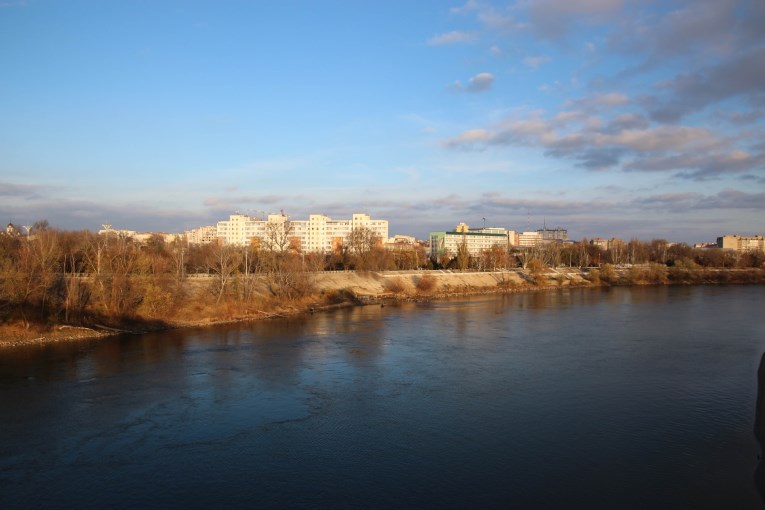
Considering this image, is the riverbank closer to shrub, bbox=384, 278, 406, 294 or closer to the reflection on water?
shrub, bbox=384, 278, 406, 294

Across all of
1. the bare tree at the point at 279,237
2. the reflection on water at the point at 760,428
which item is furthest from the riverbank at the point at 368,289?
the reflection on water at the point at 760,428

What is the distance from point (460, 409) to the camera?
11.2 metres

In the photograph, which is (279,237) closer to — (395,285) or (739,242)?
(395,285)

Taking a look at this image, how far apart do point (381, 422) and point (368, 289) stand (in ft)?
79.6

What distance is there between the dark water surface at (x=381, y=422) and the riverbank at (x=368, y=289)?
1.74m

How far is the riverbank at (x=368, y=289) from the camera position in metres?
18.9

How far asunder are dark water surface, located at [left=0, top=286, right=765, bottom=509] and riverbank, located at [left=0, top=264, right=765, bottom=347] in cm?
174

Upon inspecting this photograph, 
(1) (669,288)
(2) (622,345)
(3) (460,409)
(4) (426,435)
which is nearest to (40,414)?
(4) (426,435)

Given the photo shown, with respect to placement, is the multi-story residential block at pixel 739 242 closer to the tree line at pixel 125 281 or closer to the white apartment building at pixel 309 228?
the white apartment building at pixel 309 228

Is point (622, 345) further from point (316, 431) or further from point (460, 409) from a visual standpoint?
point (316, 431)

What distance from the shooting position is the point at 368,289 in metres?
34.7

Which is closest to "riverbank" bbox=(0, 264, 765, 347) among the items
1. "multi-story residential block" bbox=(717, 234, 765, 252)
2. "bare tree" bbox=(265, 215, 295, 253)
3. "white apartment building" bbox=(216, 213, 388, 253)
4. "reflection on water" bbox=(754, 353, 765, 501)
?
"bare tree" bbox=(265, 215, 295, 253)

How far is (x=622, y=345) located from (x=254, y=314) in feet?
49.7

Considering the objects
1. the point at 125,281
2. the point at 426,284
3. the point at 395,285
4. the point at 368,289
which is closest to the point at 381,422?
the point at 125,281
